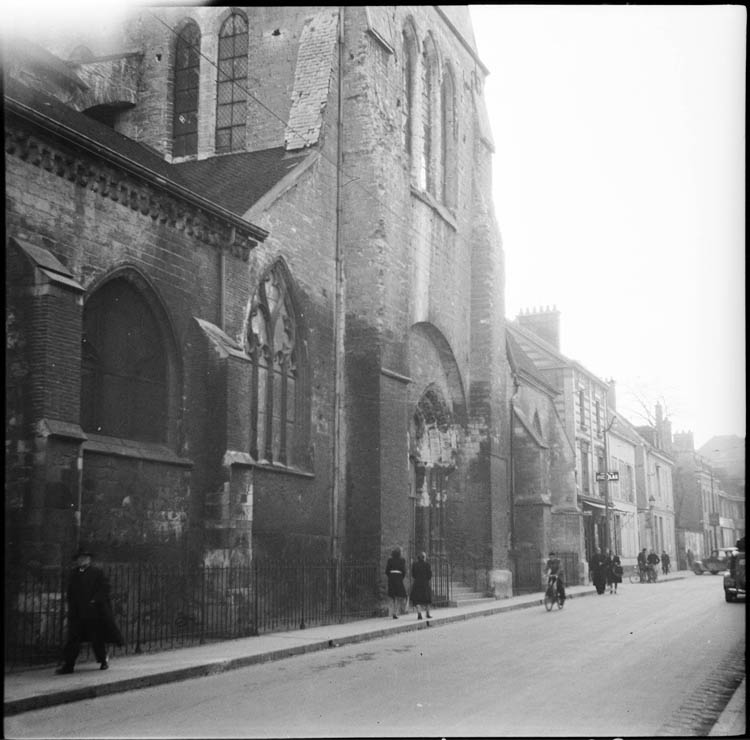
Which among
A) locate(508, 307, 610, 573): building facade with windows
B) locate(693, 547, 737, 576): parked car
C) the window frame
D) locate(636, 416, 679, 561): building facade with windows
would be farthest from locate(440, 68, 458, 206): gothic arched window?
locate(636, 416, 679, 561): building facade with windows

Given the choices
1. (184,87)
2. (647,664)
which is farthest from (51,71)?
(647,664)

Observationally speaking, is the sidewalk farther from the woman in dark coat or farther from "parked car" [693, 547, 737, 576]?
"parked car" [693, 547, 737, 576]

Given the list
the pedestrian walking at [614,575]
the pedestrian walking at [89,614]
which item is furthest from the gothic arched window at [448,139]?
the pedestrian walking at [89,614]

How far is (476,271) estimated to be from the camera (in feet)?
90.4

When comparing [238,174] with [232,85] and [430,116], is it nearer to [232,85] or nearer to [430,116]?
[232,85]

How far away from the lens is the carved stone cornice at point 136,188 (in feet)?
43.3

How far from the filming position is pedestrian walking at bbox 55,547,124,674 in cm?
1154

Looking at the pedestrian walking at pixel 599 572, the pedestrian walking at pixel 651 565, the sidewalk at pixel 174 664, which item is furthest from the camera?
the pedestrian walking at pixel 651 565

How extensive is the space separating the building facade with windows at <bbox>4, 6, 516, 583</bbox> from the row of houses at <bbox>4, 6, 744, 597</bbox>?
50mm

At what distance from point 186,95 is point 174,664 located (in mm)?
16163

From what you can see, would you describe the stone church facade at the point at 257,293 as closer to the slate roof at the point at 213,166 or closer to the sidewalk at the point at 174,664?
the slate roof at the point at 213,166

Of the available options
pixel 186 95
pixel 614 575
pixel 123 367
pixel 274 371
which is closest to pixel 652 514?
pixel 614 575

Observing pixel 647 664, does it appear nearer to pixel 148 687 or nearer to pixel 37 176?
pixel 148 687

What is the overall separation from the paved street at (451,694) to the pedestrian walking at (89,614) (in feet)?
3.96
